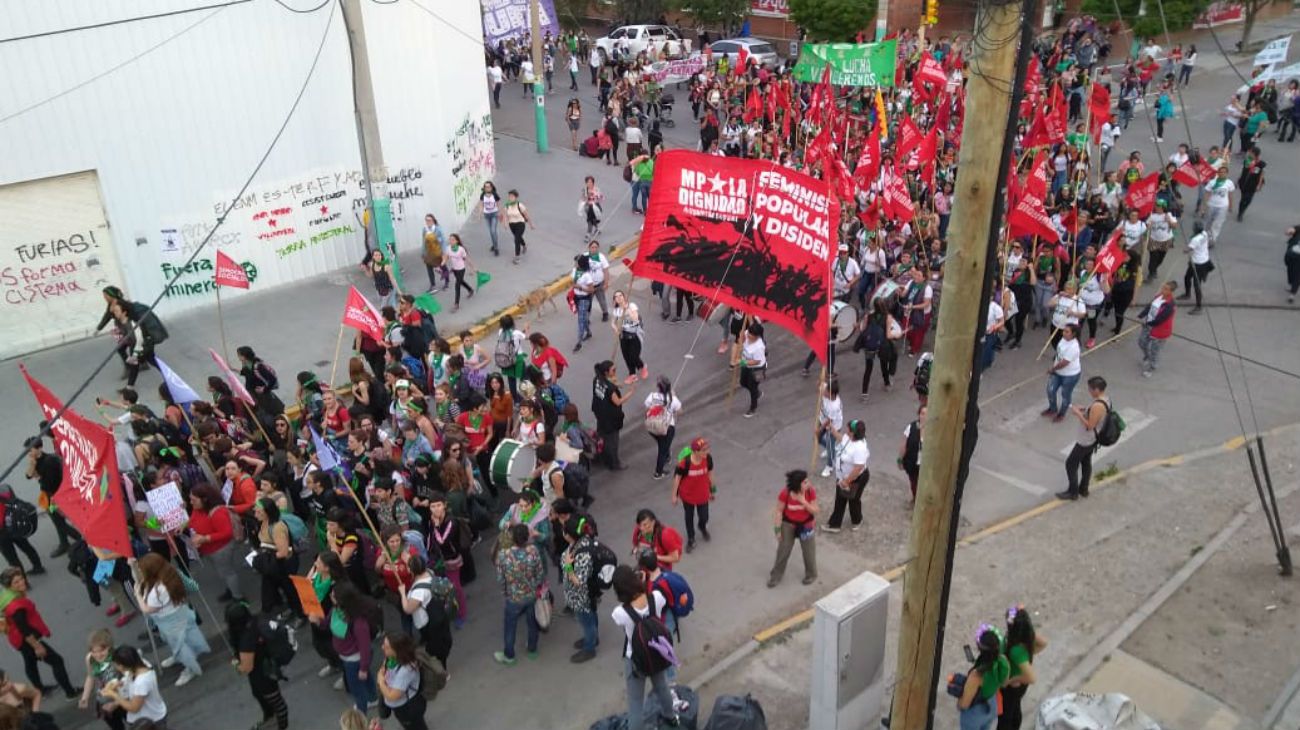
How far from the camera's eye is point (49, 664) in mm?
8336

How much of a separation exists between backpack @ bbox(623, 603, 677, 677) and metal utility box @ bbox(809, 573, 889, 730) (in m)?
1.10

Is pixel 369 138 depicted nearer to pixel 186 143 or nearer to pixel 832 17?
pixel 186 143

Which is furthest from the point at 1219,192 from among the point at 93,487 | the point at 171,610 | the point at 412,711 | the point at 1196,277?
the point at 93,487

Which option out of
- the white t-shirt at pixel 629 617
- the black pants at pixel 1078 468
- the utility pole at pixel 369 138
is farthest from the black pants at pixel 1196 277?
the utility pole at pixel 369 138

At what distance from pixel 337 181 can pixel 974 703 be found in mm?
14288

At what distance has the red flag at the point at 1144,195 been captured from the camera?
48.5 feet

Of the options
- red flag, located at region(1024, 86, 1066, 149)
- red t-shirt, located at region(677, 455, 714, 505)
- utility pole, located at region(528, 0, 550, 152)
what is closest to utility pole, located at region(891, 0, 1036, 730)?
red t-shirt, located at region(677, 455, 714, 505)

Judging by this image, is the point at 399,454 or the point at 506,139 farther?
the point at 506,139

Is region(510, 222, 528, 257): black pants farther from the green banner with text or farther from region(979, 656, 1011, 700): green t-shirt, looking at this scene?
region(979, 656, 1011, 700): green t-shirt

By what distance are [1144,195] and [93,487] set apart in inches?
557

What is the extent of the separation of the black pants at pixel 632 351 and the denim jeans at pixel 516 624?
16.4 feet

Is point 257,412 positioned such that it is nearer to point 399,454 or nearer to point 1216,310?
point 399,454

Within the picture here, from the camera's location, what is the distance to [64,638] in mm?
9344

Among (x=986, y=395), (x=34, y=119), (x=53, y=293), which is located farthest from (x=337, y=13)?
(x=986, y=395)
